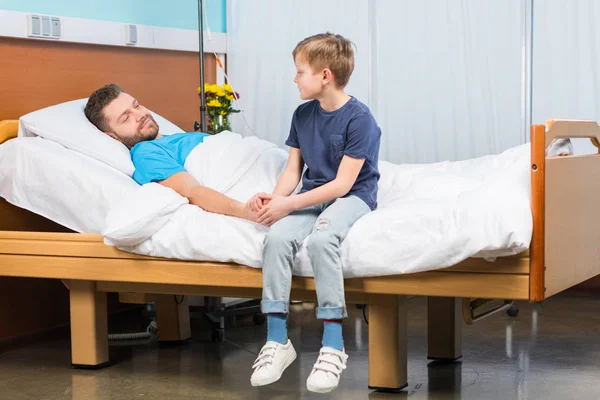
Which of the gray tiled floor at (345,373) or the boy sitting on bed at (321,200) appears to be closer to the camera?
the boy sitting on bed at (321,200)

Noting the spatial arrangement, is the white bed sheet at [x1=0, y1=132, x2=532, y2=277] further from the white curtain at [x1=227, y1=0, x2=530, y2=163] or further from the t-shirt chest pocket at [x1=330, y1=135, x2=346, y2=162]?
the white curtain at [x1=227, y1=0, x2=530, y2=163]

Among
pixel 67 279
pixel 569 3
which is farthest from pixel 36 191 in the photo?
pixel 569 3

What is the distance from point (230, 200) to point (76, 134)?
0.64 meters

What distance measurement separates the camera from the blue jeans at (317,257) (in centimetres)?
215

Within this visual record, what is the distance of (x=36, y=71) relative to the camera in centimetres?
315

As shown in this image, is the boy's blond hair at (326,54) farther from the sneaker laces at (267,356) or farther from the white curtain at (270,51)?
the white curtain at (270,51)

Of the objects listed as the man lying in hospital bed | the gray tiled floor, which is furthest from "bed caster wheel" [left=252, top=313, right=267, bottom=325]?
the man lying in hospital bed

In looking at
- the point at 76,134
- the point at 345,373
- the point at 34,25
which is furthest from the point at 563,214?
the point at 34,25

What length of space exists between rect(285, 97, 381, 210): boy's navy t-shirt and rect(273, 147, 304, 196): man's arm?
4cm

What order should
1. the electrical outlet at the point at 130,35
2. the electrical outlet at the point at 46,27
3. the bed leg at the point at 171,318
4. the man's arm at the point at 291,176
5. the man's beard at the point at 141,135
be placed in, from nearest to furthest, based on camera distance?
the man's arm at the point at 291,176, the man's beard at the point at 141,135, the bed leg at the point at 171,318, the electrical outlet at the point at 46,27, the electrical outlet at the point at 130,35

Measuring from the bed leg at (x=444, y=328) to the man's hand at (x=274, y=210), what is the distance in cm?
64

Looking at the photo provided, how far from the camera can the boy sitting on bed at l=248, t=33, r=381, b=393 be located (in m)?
2.14

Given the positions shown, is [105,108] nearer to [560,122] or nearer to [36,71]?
[36,71]

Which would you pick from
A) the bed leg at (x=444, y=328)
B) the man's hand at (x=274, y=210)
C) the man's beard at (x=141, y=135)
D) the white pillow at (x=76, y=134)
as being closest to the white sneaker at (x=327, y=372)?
the man's hand at (x=274, y=210)
